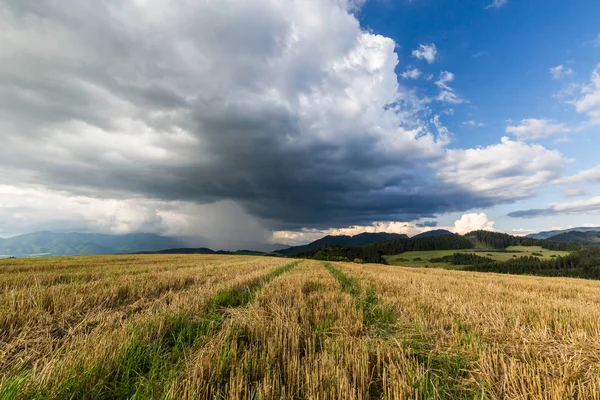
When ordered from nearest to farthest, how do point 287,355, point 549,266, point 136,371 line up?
point 136,371, point 287,355, point 549,266

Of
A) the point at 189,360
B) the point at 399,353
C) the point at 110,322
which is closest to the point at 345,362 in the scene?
the point at 399,353

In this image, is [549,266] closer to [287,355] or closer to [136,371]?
[287,355]

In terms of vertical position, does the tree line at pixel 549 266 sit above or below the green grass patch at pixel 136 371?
below

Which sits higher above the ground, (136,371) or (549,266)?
(136,371)

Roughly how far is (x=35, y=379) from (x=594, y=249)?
265 m

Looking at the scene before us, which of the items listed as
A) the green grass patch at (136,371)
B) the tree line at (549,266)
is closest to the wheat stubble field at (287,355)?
the green grass patch at (136,371)

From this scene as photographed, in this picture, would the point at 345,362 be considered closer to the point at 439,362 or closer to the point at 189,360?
the point at 439,362

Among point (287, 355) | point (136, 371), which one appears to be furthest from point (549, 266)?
point (136, 371)

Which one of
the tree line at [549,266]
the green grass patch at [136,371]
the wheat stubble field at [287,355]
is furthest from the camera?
the tree line at [549,266]

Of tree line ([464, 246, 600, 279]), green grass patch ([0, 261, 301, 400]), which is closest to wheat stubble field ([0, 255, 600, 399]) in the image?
green grass patch ([0, 261, 301, 400])

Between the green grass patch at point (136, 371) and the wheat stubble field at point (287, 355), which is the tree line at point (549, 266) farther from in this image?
the green grass patch at point (136, 371)

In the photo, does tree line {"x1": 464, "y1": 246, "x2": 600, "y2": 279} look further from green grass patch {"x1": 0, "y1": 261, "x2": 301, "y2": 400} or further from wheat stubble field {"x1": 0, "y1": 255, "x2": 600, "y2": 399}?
green grass patch {"x1": 0, "y1": 261, "x2": 301, "y2": 400}

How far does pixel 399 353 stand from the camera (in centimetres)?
369

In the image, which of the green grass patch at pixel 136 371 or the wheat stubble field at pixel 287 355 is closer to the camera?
the green grass patch at pixel 136 371
